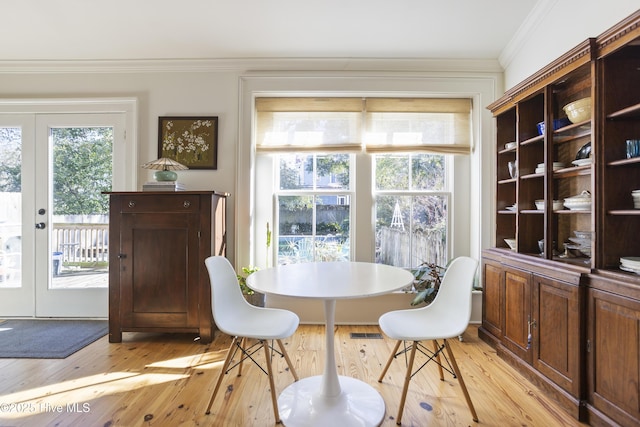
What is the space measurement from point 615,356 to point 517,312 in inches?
25.3

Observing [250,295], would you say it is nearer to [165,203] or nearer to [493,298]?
[165,203]

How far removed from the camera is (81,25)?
2412 mm

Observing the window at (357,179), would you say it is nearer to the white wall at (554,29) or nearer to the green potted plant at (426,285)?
the green potted plant at (426,285)

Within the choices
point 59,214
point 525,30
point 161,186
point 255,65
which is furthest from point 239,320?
point 525,30

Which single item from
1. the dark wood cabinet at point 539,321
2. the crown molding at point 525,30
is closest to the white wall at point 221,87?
the crown molding at point 525,30

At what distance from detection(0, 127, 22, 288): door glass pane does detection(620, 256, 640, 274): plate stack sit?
15.8 ft

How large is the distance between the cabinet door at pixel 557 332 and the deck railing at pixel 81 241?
3.71 meters

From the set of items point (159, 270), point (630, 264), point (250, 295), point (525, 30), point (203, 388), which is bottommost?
point (203, 388)

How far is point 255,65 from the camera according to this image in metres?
2.84

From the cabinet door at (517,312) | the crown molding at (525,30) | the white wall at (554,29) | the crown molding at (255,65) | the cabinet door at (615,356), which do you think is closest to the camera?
the cabinet door at (615,356)

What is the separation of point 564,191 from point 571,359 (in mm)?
1186

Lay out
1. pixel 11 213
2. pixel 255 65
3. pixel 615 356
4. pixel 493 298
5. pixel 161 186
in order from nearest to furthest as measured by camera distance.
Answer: pixel 615 356
pixel 493 298
pixel 161 186
pixel 255 65
pixel 11 213

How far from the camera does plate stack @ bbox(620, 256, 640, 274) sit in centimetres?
140

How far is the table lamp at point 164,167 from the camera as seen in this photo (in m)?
2.53
